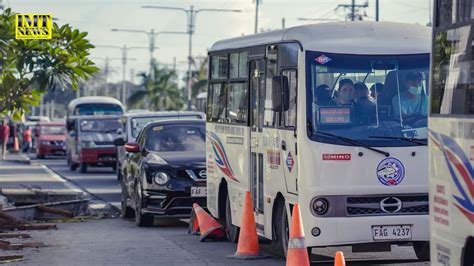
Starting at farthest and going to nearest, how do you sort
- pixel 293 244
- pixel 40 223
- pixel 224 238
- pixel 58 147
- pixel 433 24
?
1. pixel 58 147
2. pixel 40 223
3. pixel 224 238
4. pixel 293 244
5. pixel 433 24

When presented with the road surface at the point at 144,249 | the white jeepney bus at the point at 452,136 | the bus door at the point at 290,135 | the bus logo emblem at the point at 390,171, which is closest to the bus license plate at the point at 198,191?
the road surface at the point at 144,249

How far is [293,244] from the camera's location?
35.2ft

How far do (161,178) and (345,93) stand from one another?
21.1ft

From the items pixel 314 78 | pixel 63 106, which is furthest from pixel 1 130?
pixel 63 106

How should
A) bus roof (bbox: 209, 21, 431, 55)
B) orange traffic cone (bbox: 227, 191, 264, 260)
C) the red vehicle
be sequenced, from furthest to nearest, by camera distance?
Result: 1. the red vehicle
2. orange traffic cone (bbox: 227, 191, 264, 260)
3. bus roof (bbox: 209, 21, 431, 55)

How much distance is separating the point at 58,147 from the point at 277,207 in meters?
44.7

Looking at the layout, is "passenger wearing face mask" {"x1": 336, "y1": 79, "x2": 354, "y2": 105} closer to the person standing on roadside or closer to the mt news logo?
the mt news logo

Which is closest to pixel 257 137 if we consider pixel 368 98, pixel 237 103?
pixel 237 103

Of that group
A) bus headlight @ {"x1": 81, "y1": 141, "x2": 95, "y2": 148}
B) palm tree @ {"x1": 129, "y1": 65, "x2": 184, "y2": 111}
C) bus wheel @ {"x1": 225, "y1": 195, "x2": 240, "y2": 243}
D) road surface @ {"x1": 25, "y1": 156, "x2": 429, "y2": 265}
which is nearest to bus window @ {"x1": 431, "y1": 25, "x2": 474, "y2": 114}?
road surface @ {"x1": 25, "y1": 156, "x2": 429, "y2": 265}

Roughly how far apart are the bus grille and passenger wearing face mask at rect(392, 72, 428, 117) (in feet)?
3.03

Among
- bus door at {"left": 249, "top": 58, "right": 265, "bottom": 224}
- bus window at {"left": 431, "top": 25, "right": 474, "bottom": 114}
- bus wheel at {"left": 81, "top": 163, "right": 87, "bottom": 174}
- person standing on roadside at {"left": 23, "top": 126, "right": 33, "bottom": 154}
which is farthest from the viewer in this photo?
person standing on roadside at {"left": 23, "top": 126, "right": 33, "bottom": 154}

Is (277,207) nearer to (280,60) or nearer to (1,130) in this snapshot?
(280,60)

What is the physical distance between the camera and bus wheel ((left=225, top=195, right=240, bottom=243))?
16.2 meters

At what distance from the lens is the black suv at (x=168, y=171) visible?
744 inches
